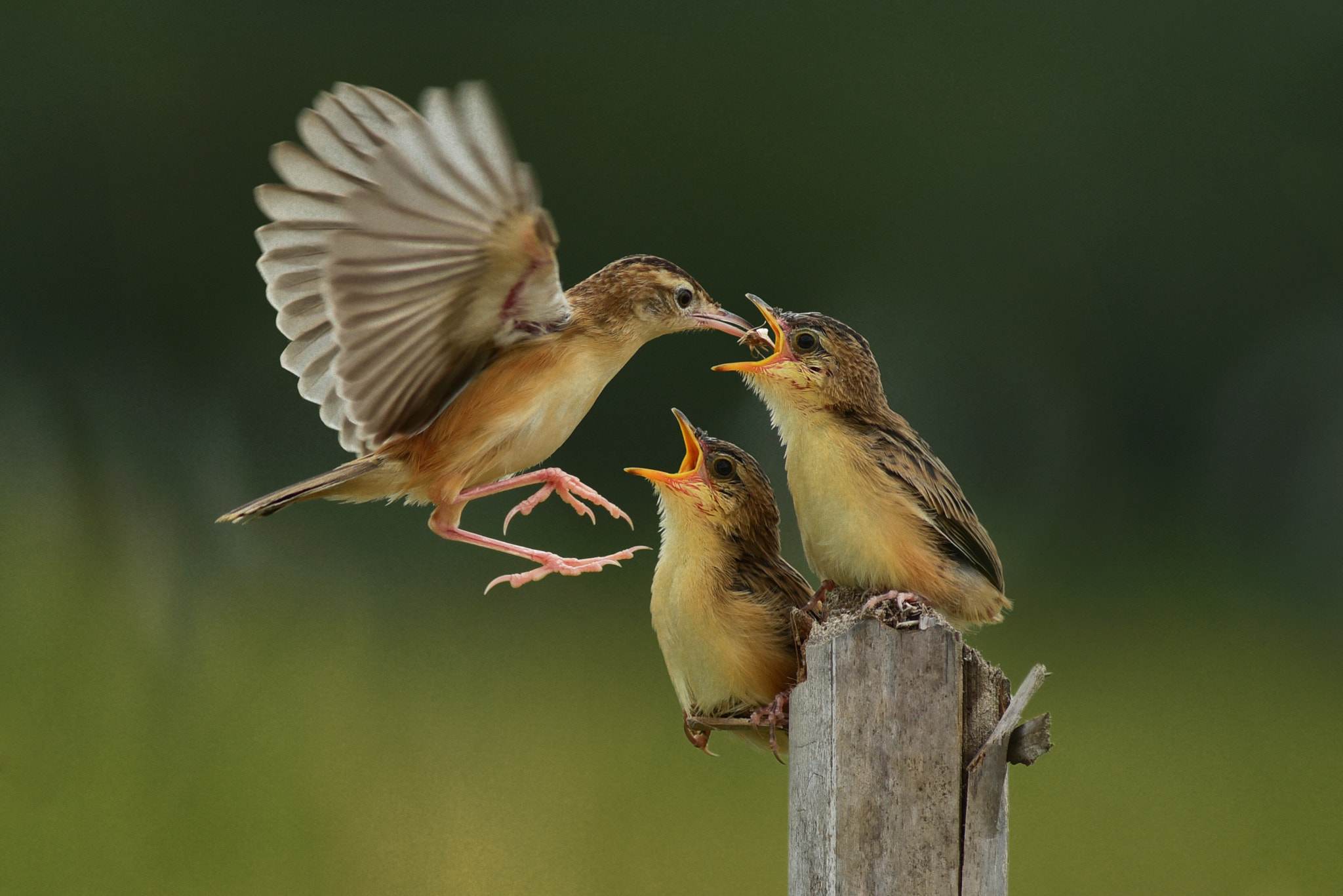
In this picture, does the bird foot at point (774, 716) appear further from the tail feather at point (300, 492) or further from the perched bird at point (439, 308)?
the tail feather at point (300, 492)

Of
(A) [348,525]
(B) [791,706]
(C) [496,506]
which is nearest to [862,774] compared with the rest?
(B) [791,706]

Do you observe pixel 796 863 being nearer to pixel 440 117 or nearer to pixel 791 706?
pixel 791 706

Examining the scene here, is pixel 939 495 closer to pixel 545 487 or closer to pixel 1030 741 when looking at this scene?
pixel 1030 741

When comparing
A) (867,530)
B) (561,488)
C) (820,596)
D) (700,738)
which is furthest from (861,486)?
(700,738)

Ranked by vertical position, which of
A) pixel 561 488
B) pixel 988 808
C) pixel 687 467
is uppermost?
pixel 687 467

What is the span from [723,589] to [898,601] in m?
0.71

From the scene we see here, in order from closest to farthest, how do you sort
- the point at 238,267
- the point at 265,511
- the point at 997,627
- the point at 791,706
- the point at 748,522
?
the point at 791,706, the point at 265,511, the point at 748,522, the point at 238,267, the point at 997,627

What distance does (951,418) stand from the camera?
10633 mm

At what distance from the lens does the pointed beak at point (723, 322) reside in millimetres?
3225

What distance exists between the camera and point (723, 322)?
10.6ft

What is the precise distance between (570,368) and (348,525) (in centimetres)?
752

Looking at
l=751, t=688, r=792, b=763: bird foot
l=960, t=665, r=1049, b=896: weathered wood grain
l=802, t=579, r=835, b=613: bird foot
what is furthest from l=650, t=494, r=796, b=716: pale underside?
l=960, t=665, r=1049, b=896: weathered wood grain

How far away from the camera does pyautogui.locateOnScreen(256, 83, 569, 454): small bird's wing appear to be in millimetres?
2805

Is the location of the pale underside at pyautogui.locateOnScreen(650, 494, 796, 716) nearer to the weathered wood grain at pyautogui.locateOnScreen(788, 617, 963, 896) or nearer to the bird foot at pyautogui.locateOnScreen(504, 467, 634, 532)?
the bird foot at pyautogui.locateOnScreen(504, 467, 634, 532)
